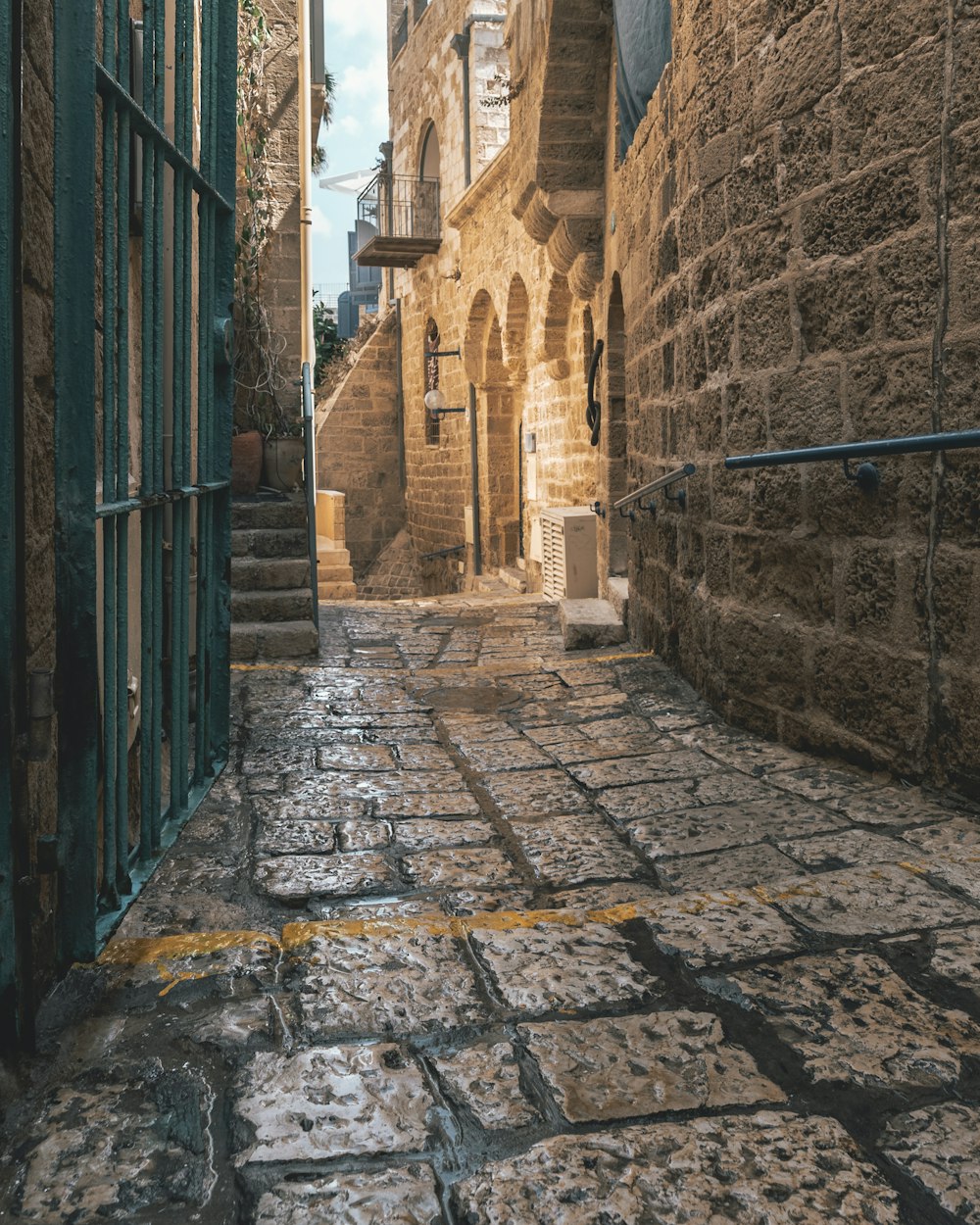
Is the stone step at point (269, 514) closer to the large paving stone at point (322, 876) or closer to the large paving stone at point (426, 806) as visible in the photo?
the large paving stone at point (426, 806)

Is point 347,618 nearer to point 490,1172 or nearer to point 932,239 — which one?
point 932,239

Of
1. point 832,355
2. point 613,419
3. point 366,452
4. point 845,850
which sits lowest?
point 845,850

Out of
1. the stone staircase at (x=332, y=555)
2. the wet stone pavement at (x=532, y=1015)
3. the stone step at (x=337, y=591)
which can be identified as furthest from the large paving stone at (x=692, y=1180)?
the stone step at (x=337, y=591)

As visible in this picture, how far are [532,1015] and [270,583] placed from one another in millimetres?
4954

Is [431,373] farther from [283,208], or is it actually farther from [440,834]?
[440,834]

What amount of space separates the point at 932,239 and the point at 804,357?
2.12 feet

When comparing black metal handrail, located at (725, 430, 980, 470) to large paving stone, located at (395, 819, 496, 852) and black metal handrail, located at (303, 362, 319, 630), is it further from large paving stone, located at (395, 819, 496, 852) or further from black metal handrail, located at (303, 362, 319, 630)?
black metal handrail, located at (303, 362, 319, 630)

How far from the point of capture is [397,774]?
385cm

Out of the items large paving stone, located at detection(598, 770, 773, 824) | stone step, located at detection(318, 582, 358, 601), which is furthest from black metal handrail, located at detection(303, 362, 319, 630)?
stone step, located at detection(318, 582, 358, 601)

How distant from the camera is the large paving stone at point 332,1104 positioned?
5.40 ft

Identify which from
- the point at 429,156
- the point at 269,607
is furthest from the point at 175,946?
the point at 429,156

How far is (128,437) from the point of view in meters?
2.67

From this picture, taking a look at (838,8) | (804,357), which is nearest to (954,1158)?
(804,357)

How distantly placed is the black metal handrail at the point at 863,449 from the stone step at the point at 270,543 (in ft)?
11.7
